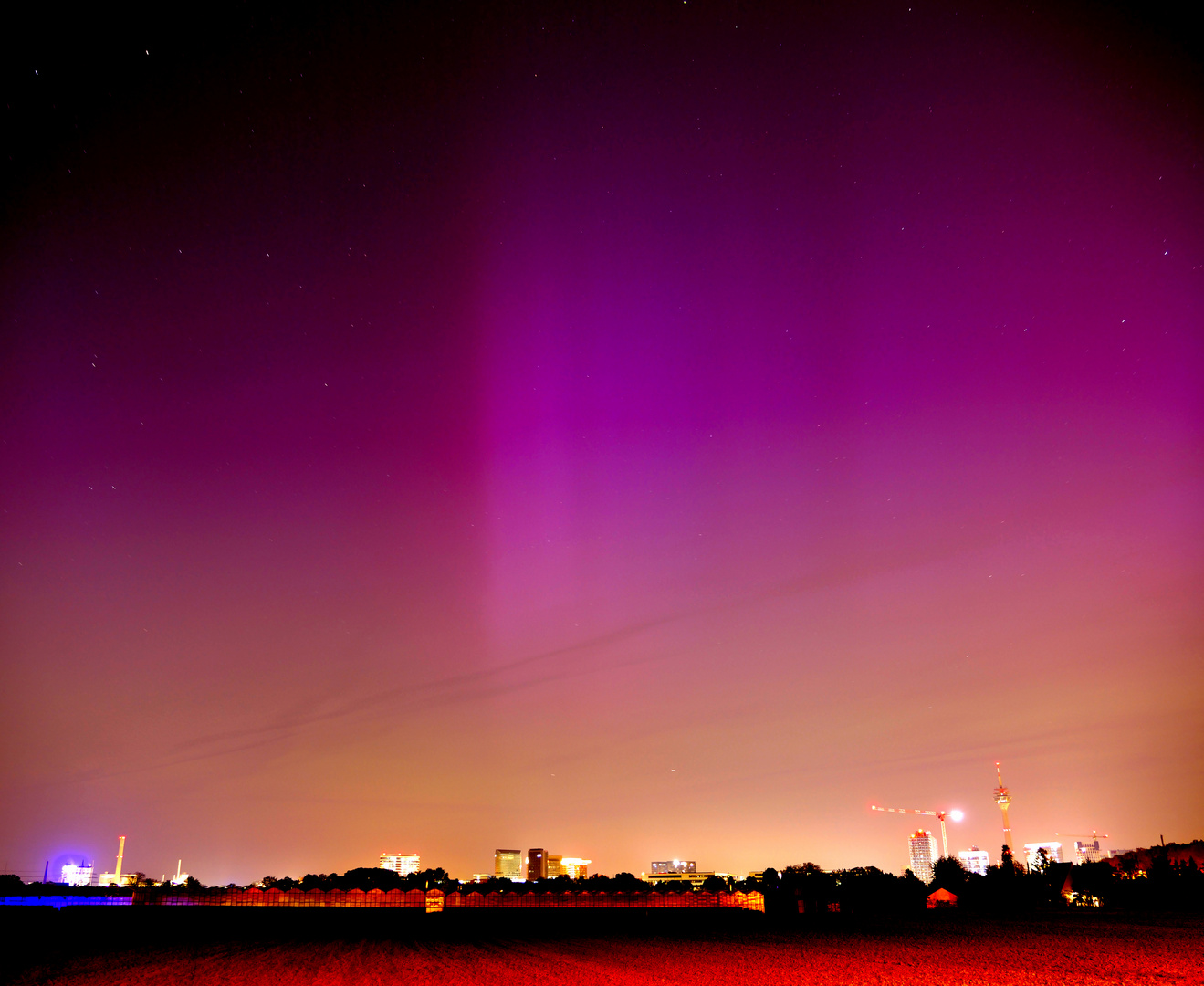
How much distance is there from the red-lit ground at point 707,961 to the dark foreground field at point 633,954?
63mm

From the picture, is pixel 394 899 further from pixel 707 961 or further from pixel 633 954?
pixel 707 961

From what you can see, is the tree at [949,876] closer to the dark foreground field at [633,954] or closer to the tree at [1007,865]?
the tree at [1007,865]

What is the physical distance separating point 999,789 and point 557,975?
645ft

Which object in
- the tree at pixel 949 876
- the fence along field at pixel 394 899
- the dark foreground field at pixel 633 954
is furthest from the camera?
the tree at pixel 949 876

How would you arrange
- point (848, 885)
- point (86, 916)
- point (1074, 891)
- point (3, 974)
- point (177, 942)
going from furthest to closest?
point (1074, 891)
point (848, 885)
point (86, 916)
point (177, 942)
point (3, 974)

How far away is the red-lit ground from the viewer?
24.9m

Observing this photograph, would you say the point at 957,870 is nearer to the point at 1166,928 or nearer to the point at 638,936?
the point at 1166,928

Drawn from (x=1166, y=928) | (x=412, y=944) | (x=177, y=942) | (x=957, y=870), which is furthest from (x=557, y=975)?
(x=957, y=870)

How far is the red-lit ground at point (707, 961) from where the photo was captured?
24.9 meters

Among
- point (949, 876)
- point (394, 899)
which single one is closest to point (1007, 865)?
point (949, 876)

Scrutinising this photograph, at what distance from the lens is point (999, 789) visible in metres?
194

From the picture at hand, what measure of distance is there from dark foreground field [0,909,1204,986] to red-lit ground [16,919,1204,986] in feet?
0.21

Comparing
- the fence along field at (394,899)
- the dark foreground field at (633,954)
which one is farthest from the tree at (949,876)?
the dark foreground field at (633,954)

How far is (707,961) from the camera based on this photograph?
2994cm
